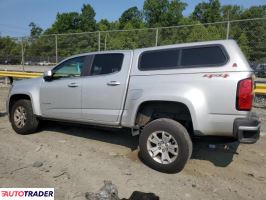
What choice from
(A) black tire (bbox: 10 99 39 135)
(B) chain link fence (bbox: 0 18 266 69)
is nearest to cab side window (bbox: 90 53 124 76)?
(A) black tire (bbox: 10 99 39 135)

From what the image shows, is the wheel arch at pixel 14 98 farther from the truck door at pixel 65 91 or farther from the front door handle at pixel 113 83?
the front door handle at pixel 113 83

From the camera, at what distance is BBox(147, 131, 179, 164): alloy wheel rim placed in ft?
14.4

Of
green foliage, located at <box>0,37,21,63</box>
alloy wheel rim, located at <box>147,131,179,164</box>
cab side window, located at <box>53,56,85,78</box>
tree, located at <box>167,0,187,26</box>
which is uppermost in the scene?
tree, located at <box>167,0,187,26</box>

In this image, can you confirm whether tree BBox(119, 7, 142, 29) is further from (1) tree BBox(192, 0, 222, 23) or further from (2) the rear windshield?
(2) the rear windshield

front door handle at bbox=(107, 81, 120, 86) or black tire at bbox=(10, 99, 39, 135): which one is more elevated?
front door handle at bbox=(107, 81, 120, 86)

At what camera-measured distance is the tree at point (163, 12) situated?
5766 centimetres

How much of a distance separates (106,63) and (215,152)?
2550mm

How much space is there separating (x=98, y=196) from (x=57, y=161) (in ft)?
5.18

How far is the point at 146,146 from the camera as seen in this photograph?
4617 millimetres

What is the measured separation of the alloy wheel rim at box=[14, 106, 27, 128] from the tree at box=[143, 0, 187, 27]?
52.4 meters

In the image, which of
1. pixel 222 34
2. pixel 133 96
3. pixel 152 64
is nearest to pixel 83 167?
pixel 133 96

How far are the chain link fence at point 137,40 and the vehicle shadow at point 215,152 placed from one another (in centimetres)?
506

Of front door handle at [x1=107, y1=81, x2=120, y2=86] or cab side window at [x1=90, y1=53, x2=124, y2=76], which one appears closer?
front door handle at [x1=107, y1=81, x2=120, y2=86]

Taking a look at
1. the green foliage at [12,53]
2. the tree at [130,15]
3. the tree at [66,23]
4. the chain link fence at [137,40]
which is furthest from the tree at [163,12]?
the chain link fence at [137,40]
